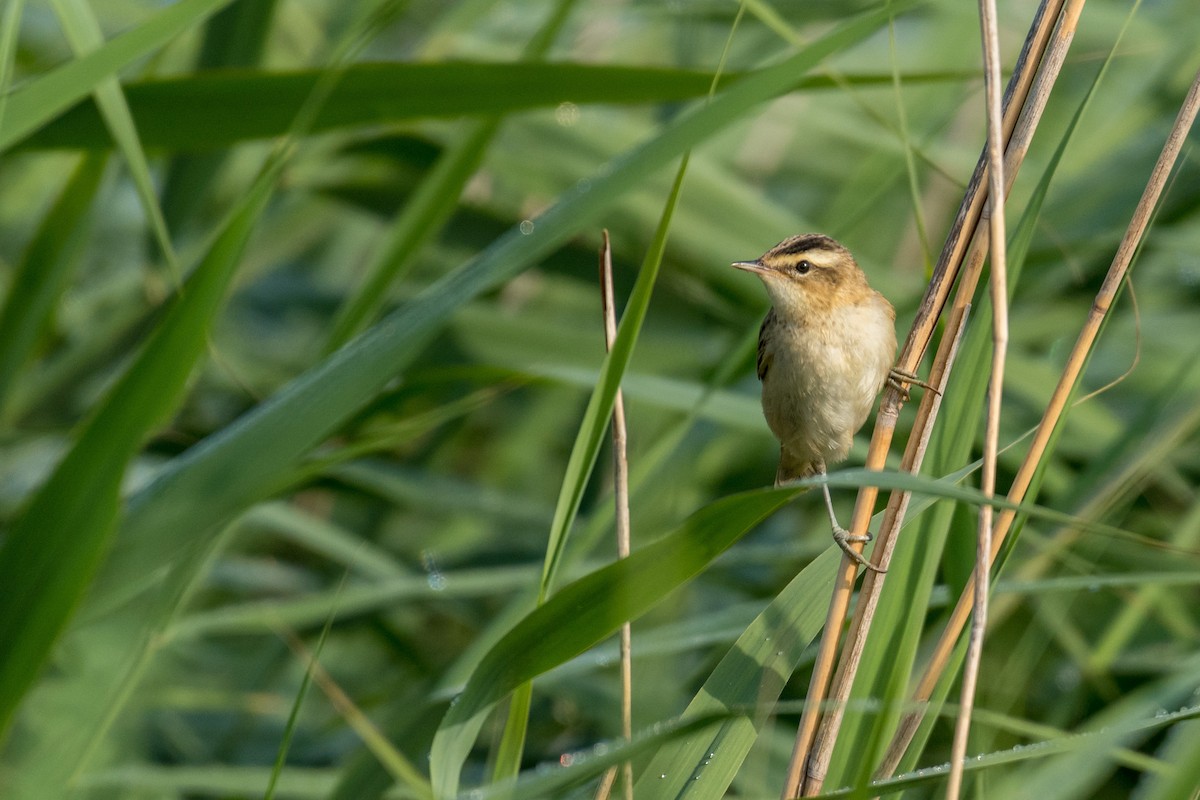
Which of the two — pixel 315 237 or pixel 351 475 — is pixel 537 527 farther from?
pixel 315 237

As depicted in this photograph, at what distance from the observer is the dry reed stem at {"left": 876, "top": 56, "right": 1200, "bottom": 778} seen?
1.45m

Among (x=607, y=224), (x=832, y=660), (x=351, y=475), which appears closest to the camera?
(x=832, y=660)

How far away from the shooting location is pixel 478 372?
6.86 ft

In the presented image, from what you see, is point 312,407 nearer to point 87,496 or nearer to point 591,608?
point 87,496

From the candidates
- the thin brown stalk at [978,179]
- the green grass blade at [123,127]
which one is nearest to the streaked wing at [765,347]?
the thin brown stalk at [978,179]

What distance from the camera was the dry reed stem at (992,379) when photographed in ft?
4.04

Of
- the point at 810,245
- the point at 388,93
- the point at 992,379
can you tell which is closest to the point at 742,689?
the point at 992,379

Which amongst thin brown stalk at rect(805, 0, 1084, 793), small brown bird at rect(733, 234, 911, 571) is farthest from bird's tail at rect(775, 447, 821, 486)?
thin brown stalk at rect(805, 0, 1084, 793)

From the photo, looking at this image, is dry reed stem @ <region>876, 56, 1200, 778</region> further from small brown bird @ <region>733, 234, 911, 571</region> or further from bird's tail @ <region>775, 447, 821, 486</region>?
bird's tail @ <region>775, 447, 821, 486</region>

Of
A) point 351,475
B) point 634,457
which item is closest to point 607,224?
point 634,457

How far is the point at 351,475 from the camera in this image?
2.96m

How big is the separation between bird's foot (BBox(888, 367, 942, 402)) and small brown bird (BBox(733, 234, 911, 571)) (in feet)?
1.14

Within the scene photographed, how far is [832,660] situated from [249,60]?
6.67 ft

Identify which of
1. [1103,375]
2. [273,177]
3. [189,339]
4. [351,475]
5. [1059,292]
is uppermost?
[273,177]
